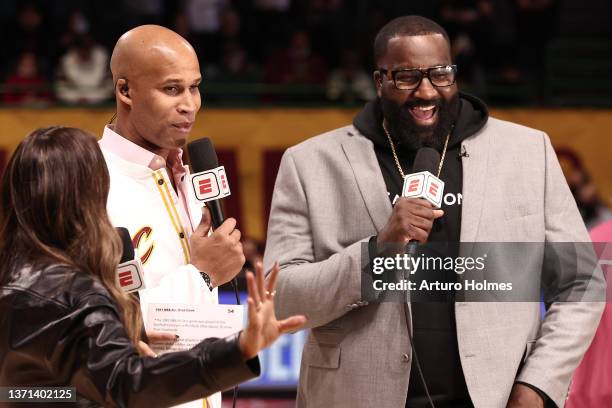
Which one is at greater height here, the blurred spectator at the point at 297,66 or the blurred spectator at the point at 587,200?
the blurred spectator at the point at 297,66

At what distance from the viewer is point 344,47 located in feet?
36.5

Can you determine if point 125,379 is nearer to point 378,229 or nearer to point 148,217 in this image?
point 148,217

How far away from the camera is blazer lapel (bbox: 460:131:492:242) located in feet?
11.0

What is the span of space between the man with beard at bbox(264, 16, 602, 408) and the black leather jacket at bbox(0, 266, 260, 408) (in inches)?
36.2

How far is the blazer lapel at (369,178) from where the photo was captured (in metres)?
3.42

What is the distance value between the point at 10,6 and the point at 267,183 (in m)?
3.67

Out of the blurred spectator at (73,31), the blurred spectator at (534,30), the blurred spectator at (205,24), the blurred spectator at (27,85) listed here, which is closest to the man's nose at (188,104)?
the blurred spectator at (27,85)

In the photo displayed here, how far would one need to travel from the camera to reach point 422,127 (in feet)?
11.5

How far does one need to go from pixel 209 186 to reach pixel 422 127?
2.56 feet

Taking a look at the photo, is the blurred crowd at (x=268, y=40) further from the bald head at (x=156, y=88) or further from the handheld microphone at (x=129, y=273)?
the handheld microphone at (x=129, y=273)

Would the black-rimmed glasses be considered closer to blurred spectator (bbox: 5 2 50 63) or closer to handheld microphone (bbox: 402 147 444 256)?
handheld microphone (bbox: 402 147 444 256)

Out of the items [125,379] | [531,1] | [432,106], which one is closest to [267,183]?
[531,1]

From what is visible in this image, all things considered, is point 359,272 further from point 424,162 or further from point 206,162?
point 206,162

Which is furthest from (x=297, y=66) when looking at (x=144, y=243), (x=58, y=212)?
(x=58, y=212)
